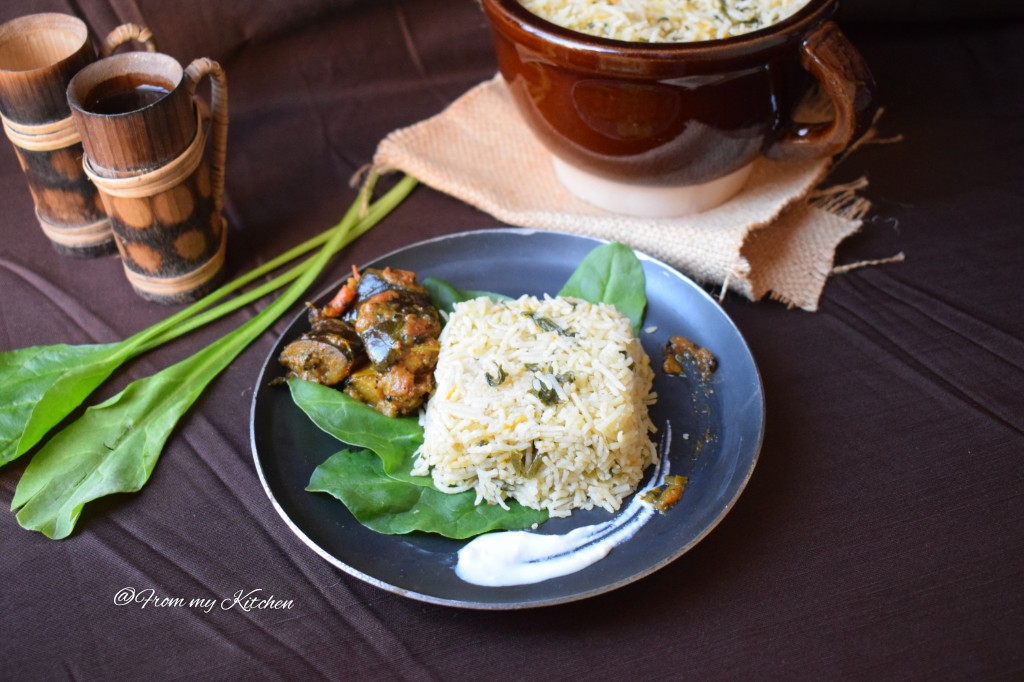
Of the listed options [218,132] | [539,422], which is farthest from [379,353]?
[218,132]

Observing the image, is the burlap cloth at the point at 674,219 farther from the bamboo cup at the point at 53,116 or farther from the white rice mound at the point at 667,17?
the bamboo cup at the point at 53,116

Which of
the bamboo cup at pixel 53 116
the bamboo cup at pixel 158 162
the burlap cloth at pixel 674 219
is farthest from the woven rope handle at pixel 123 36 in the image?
the burlap cloth at pixel 674 219

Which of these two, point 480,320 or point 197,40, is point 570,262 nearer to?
point 480,320

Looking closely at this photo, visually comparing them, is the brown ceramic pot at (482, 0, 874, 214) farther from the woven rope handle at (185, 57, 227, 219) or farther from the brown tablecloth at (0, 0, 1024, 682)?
the woven rope handle at (185, 57, 227, 219)

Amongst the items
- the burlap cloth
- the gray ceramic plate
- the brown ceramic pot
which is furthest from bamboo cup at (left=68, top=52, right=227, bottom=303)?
the brown ceramic pot

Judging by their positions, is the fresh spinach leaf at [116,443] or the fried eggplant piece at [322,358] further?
the fried eggplant piece at [322,358]

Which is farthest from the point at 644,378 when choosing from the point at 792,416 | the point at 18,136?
the point at 18,136
